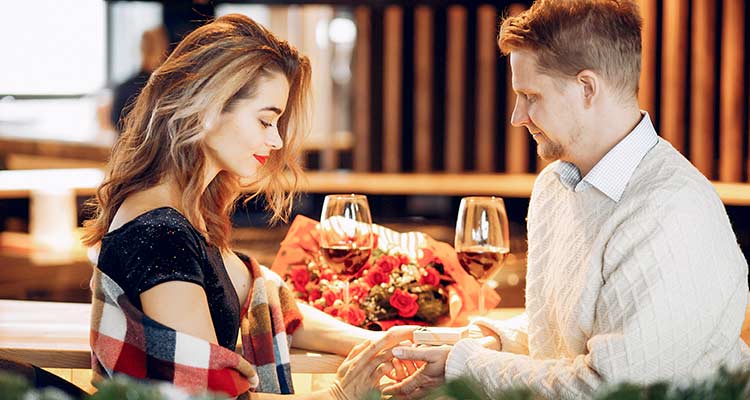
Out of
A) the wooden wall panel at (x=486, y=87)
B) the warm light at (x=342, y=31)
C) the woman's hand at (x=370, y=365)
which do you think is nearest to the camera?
the woman's hand at (x=370, y=365)

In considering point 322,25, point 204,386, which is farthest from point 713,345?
point 322,25

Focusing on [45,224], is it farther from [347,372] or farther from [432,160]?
[347,372]

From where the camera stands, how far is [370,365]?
6.62ft

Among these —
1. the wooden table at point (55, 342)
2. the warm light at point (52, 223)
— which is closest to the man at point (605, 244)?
the wooden table at point (55, 342)

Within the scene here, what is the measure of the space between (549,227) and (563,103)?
0.93 feet

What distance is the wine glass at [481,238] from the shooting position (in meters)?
2.18

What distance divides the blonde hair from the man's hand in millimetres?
529

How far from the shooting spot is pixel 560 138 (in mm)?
1863

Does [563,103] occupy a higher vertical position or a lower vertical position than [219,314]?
higher

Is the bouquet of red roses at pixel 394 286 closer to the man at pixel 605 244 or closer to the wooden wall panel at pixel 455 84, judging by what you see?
the man at pixel 605 244

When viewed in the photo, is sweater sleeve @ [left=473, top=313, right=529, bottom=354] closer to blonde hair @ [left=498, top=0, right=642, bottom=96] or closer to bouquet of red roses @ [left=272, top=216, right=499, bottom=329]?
bouquet of red roses @ [left=272, top=216, right=499, bottom=329]

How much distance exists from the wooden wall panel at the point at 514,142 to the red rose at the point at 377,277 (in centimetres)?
403

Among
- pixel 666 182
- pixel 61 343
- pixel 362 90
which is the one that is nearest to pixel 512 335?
pixel 666 182

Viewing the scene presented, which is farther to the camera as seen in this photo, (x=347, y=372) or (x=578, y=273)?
(x=347, y=372)
